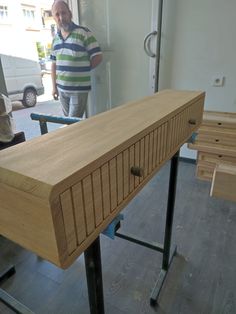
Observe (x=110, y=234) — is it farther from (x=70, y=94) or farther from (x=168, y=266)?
(x=70, y=94)

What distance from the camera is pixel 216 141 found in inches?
89.1

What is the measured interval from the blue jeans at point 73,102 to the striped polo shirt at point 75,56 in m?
0.06

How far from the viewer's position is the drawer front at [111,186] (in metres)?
0.40

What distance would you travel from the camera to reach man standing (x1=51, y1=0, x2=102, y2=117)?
2391 mm

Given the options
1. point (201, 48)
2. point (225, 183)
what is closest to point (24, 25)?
point (201, 48)

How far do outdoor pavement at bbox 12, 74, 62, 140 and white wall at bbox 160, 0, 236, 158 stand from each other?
5.86 ft

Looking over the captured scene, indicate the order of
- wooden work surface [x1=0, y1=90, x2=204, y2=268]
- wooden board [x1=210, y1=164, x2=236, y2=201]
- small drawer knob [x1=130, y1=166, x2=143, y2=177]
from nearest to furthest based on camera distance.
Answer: wooden work surface [x1=0, y1=90, x2=204, y2=268] → small drawer knob [x1=130, y1=166, x2=143, y2=177] → wooden board [x1=210, y1=164, x2=236, y2=201]

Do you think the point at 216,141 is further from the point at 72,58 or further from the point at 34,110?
the point at 34,110

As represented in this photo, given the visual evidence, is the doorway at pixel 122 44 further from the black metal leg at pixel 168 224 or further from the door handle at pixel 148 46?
the black metal leg at pixel 168 224

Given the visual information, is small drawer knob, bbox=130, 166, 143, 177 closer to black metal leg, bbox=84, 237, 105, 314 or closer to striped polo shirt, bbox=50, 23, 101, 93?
black metal leg, bbox=84, 237, 105, 314

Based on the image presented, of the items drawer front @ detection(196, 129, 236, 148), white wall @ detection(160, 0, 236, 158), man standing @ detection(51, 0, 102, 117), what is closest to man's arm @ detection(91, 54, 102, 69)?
man standing @ detection(51, 0, 102, 117)

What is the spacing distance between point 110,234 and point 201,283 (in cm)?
104

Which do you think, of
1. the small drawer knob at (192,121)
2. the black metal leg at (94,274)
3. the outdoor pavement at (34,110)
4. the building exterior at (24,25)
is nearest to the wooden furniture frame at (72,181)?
the black metal leg at (94,274)

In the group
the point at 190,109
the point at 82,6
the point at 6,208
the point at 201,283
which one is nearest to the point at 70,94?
the point at 82,6
